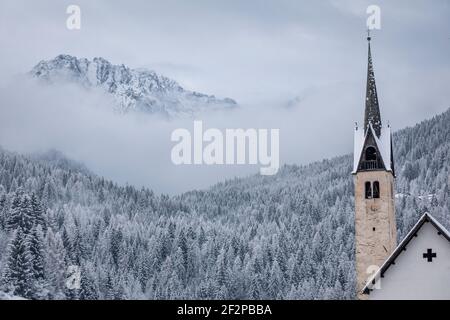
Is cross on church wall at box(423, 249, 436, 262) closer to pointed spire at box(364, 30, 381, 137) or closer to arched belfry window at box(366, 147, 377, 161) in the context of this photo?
arched belfry window at box(366, 147, 377, 161)

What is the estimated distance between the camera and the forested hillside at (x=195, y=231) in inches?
3185

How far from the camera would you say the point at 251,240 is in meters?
141

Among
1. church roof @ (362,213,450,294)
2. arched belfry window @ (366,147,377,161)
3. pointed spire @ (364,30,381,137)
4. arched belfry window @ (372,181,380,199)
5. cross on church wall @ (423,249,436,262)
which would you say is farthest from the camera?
pointed spire @ (364,30,381,137)

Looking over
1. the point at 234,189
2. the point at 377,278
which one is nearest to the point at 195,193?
the point at 234,189

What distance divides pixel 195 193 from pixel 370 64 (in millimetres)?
127904

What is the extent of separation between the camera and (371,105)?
174 ft

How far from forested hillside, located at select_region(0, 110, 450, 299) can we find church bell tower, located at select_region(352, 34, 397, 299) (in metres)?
28.9

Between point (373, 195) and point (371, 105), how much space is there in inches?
263

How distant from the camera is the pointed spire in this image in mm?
51812

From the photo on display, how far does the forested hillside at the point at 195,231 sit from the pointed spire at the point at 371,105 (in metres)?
30.8

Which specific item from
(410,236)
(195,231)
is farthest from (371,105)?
(195,231)

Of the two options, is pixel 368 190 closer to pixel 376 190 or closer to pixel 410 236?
pixel 376 190

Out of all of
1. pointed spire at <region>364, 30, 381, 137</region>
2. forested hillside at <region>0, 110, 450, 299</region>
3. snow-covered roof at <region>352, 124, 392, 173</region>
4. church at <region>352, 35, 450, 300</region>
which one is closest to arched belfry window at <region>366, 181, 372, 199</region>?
church at <region>352, 35, 450, 300</region>
